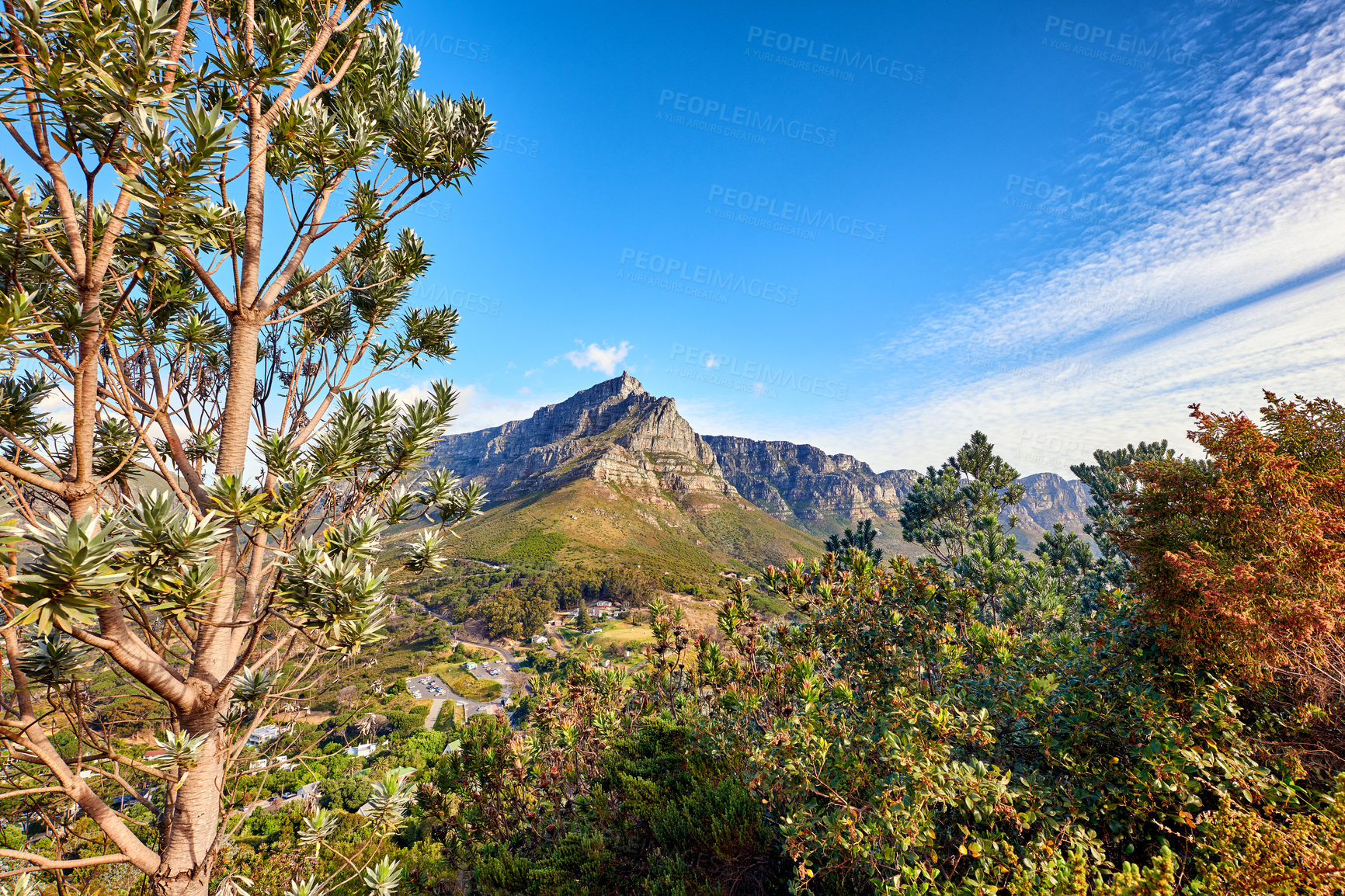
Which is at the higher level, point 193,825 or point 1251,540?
point 1251,540

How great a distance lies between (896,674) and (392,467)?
685 cm

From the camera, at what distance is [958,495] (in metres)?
20.4

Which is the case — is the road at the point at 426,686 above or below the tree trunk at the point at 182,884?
below

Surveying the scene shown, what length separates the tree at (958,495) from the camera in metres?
19.5

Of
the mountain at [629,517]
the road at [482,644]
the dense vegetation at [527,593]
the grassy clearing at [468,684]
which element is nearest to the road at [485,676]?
the road at [482,644]

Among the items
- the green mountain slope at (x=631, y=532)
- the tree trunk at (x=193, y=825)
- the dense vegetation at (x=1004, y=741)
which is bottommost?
the green mountain slope at (x=631, y=532)

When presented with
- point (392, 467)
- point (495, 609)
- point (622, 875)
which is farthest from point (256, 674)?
point (495, 609)

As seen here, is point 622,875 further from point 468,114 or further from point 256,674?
point 468,114

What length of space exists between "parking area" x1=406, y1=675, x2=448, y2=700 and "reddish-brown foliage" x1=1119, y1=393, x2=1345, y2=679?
6850 cm

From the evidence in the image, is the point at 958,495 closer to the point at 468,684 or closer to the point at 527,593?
the point at 468,684

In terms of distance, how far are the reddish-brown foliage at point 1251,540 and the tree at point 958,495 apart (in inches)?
533

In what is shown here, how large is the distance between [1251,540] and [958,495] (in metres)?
16.9

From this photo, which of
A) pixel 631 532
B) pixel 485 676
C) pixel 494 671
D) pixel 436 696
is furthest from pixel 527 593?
pixel 631 532

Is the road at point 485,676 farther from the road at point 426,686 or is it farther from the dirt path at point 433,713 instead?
the dirt path at point 433,713
